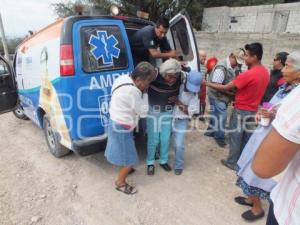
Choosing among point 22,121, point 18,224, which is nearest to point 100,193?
point 18,224

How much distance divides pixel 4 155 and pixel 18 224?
5.59 ft

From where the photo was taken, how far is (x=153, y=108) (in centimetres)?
311

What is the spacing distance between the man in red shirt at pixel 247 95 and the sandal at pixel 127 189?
1.55 metres

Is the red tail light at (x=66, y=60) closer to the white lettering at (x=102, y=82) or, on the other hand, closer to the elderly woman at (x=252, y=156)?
the white lettering at (x=102, y=82)

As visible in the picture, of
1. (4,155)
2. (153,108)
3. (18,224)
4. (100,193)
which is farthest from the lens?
(4,155)

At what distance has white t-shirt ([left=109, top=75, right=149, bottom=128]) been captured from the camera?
2500 millimetres

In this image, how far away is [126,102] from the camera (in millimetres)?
2518

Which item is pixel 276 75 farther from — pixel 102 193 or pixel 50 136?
pixel 50 136

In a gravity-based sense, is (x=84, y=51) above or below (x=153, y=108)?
above

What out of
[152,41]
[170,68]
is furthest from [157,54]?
[170,68]

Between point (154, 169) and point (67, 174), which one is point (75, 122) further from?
point (154, 169)

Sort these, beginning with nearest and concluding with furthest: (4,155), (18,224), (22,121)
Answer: (18,224), (4,155), (22,121)

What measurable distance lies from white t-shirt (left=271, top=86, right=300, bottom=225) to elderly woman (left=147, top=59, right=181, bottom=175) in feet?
6.13

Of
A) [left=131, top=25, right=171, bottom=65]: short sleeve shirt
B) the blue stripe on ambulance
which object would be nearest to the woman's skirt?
the blue stripe on ambulance
